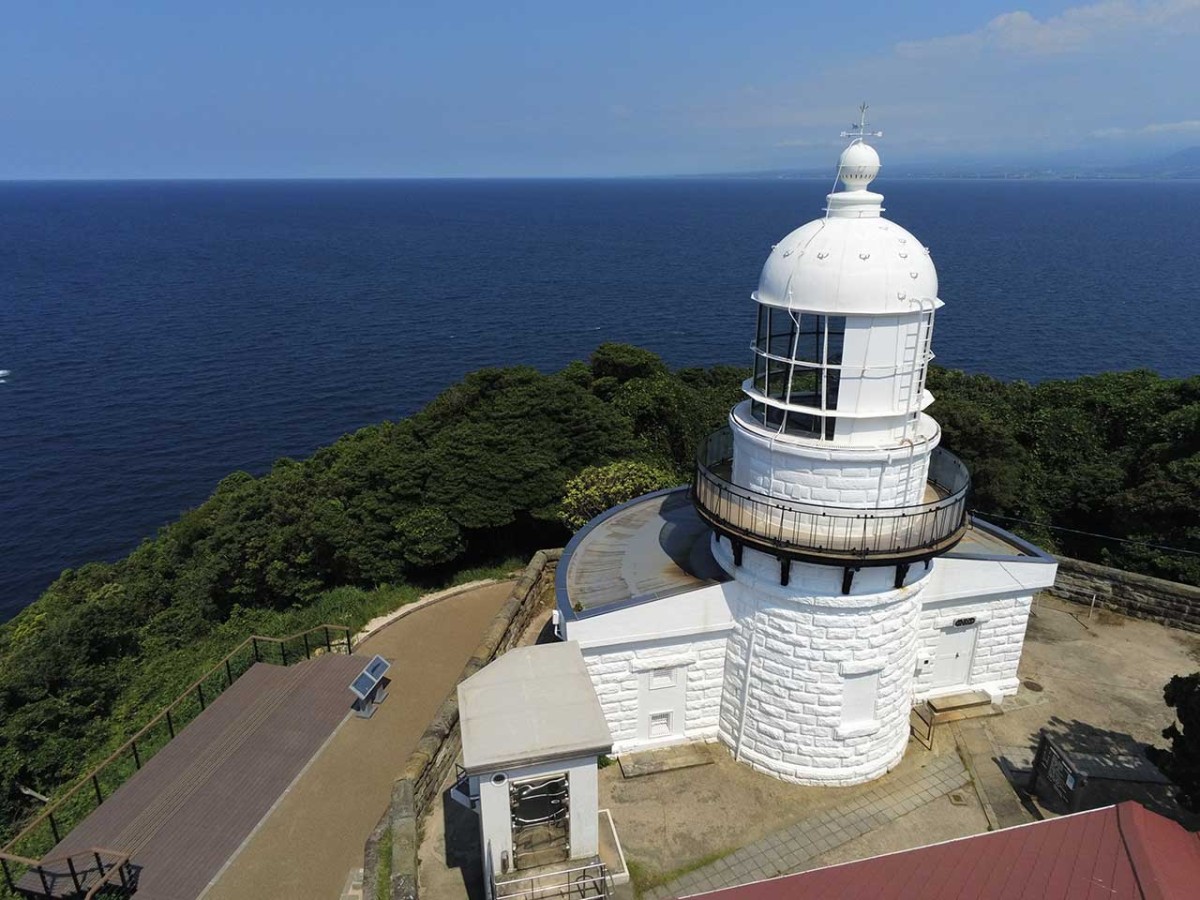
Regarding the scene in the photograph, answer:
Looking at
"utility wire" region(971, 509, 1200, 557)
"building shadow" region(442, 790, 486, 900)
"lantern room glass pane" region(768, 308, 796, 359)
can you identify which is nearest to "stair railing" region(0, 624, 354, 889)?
"building shadow" region(442, 790, 486, 900)

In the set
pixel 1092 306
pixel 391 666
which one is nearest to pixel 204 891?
pixel 391 666

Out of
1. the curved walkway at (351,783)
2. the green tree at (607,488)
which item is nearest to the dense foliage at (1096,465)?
the green tree at (607,488)

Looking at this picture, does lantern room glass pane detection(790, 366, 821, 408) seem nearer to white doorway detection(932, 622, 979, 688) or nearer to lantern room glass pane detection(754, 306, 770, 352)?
lantern room glass pane detection(754, 306, 770, 352)

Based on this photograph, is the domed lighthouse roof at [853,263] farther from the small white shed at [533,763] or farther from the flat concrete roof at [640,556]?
the small white shed at [533,763]

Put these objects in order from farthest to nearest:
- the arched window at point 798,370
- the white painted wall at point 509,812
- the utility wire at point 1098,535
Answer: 1. the utility wire at point 1098,535
2. the arched window at point 798,370
3. the white painted wall at point 509,812

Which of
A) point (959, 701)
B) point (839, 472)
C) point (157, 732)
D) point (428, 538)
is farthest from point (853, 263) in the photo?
point (157, 732)
